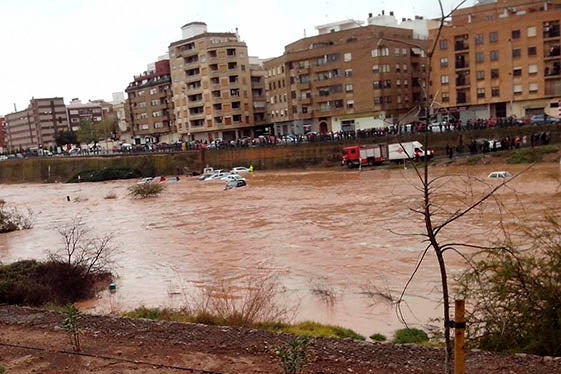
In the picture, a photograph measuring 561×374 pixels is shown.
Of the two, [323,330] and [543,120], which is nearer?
[323,330]

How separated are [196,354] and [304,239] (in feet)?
54.8

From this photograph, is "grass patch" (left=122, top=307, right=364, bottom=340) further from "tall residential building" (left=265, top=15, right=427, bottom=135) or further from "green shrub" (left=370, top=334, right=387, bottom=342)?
"tall residential building" (left=265, top=15, right=427, bottom=135)

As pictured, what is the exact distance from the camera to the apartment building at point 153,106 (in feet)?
334

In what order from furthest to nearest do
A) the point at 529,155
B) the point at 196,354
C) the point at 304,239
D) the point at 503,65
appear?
the point at 503,65, the point at 529,155, the point at 304,239, the point at 196,354

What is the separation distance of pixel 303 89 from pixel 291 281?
64315mm

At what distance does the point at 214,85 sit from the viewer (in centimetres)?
8794

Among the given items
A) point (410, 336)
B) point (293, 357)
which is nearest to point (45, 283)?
point (410, 336)

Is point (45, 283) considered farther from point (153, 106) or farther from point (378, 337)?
point (153, 106)

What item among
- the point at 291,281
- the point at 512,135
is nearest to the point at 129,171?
the point at 512,135

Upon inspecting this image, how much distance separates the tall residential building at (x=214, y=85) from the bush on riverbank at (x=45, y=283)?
70657 millimetres

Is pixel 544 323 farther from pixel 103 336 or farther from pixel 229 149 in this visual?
pixel 229 149

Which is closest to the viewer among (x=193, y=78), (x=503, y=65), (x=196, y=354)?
(x=196, y=354)

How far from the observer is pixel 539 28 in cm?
6281

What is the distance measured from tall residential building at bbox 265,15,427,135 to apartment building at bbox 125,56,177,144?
24476mm
